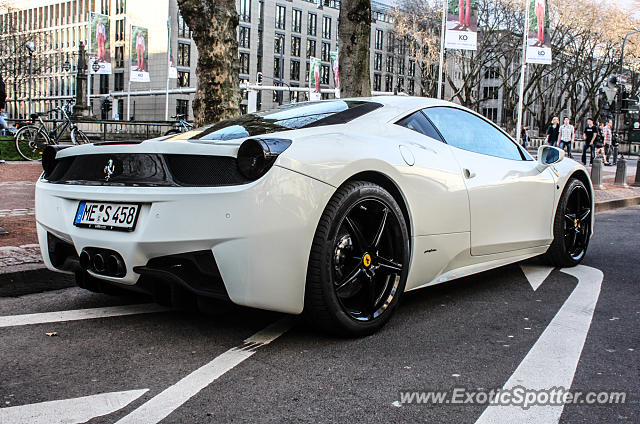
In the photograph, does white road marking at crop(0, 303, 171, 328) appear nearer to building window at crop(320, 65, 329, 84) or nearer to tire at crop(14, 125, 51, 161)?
tire at crop(14, 125, 51, 161)

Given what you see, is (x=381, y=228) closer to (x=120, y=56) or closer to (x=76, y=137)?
(x=76, y=137)

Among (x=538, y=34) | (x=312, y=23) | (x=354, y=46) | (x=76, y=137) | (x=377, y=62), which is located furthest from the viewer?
(x=377, y=62)

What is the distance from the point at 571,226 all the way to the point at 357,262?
2853mm

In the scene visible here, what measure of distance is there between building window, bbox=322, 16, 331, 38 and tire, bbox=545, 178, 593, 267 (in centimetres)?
8561

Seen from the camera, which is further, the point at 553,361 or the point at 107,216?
the point at 107,216

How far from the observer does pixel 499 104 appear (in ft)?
333

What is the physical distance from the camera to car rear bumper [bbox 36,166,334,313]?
3.00 m

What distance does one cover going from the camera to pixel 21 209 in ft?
25.4

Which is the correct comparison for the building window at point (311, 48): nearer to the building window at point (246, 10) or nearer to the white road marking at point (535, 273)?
the building window at point (246, 10)

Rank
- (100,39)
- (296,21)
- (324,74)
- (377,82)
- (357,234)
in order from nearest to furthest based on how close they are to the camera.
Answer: (357,234) < (100,39) < (296,21) < (324,74) < (377,82)

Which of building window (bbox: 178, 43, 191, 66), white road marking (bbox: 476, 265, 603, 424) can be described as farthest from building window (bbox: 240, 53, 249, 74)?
white road marking (bbox: 476, 265, 603, 424)

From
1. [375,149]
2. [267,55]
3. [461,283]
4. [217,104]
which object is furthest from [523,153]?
[267,55]

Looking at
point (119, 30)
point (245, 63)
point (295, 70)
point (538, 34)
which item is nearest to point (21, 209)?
point (538, 34)

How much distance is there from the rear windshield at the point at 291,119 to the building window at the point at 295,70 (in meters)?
81.8
